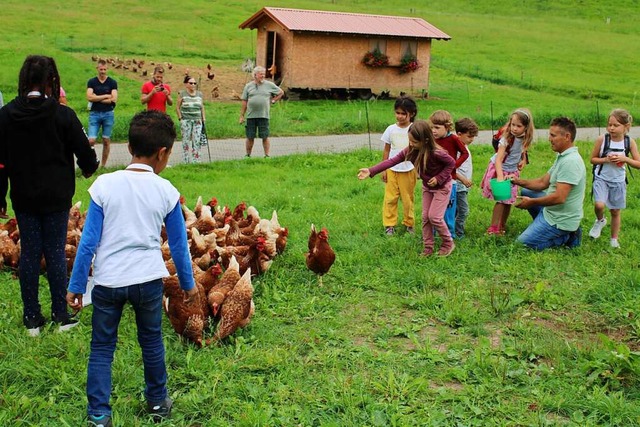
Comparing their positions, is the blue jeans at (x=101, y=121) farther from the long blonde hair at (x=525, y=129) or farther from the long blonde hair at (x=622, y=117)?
the long blonde hair at (x=622, y=117)

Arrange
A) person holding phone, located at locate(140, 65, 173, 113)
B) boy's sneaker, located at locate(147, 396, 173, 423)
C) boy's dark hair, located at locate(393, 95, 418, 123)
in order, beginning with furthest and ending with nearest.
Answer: person holding phone, located at locate(140, 65, 173, 113)
boy's dark hair, located at locate(393, 95, 418, 123)
boy's sneaker, located at locate(147, 396, 173, 423)

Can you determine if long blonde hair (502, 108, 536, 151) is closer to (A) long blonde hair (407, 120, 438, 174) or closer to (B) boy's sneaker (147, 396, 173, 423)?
(A) long blonde hair (407, 120, 438, 174)

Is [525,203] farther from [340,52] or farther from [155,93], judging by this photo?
[340,52]

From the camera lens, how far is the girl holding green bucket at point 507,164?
25.8 feet

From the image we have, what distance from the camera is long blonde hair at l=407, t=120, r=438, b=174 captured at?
7.21 meters

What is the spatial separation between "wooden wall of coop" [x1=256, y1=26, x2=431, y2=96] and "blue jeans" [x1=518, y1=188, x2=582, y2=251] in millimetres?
17917

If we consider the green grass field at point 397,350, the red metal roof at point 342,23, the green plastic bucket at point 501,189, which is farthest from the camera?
the red metal roof at point 342,23

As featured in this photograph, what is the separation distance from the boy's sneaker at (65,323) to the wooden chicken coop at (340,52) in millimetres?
19743

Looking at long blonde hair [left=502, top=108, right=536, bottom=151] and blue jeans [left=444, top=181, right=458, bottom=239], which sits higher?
long blonde hair [left=502, top=108, right=536, bottom=151]

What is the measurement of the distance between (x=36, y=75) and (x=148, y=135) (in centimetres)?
155

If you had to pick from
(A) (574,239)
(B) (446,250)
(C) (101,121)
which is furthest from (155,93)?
(A) (574,239)

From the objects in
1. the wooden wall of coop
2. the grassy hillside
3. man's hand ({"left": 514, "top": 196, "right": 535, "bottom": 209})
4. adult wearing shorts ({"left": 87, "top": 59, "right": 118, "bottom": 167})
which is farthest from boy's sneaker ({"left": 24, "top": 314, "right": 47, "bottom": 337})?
the wooden wall of coop

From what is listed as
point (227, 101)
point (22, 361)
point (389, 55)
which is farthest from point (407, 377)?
point (389, 55)

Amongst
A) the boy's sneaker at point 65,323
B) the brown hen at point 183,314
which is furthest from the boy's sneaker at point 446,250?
the boy's sneaker at point 65,323
